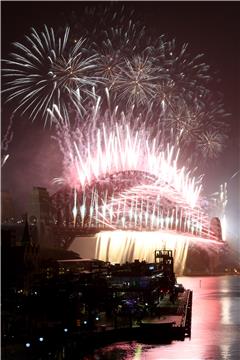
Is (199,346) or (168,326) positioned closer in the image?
(199,346)

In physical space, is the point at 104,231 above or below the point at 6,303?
above

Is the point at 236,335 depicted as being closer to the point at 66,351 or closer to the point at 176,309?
the point at 176,309

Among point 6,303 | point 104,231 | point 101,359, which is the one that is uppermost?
point 104,231

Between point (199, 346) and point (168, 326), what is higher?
point (168, 326)

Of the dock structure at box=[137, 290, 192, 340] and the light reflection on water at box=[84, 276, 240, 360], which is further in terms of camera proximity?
the dock structure at box=[137, 290, 192, 340]

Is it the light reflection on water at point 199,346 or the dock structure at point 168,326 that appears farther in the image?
the dock structure at point 168,326

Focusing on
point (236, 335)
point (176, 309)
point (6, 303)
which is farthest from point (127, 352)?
point (176, 309)

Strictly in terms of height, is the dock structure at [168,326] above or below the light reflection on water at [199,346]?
above

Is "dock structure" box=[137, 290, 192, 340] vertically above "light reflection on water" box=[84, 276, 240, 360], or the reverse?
"dock structure" box=[137, 290, 192, 340]

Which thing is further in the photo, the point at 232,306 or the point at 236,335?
the point at 232,306

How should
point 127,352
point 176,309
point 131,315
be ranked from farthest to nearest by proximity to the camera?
1. point 176,309
2. point 131,315
3. point 127,352

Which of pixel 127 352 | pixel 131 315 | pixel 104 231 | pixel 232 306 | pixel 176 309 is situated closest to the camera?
pixel 127 352
